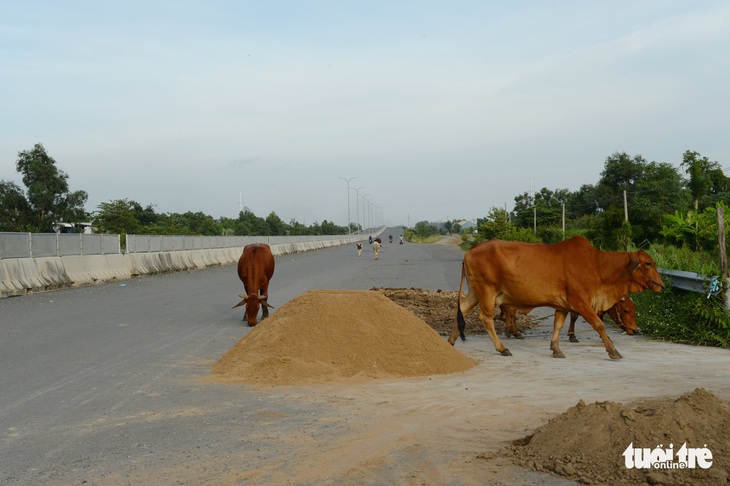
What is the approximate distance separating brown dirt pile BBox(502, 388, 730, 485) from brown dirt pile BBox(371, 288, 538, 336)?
23.1 feet

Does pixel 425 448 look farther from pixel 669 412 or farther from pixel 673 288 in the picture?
pixel 673 288

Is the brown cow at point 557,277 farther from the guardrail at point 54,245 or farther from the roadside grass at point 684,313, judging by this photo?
the guardrail at point 54,245

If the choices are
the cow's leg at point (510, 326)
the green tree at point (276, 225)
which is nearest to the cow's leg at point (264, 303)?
the cow's leg at point (510, 326)

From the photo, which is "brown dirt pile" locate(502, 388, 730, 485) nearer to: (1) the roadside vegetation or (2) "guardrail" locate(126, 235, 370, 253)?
(1) the roadside vegetation

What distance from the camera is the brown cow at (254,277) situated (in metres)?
14.6

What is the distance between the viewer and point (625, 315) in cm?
1195

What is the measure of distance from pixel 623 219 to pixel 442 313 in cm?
2063

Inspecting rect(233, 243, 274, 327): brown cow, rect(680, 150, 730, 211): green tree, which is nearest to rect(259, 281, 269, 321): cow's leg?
rect(233, 243, 274, 327): brown cow

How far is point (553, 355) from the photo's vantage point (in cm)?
1055

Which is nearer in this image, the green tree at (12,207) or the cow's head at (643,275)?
the cow's head at (643,275)

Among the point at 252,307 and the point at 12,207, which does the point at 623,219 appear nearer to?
the point at 252,307

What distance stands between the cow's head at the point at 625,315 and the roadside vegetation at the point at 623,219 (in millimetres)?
769

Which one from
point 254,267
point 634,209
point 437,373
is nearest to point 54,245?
point 254,267

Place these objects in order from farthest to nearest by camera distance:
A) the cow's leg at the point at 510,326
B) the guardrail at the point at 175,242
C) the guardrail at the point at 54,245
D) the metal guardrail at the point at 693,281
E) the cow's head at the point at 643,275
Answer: the guardrail at the point at 175,242
the guardrail at the point at 54,245
the cow's leg at the point at 510,326
the metal guardrail at the point at 693,281
the cow's head at the point at 643,275
